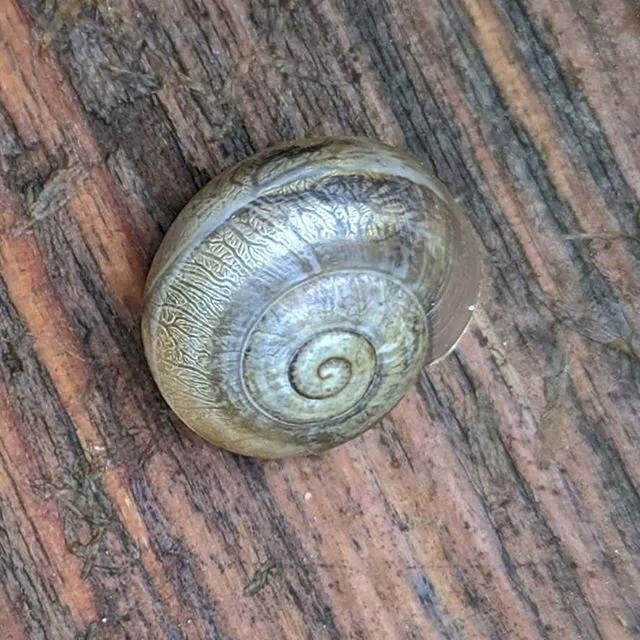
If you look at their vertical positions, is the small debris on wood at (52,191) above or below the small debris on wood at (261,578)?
above

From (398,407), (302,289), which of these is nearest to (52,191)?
(302,289)

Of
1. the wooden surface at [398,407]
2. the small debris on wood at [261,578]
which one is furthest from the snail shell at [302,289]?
the small debris on wood at [261,578]

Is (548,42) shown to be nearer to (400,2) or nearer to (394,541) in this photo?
(400,2)

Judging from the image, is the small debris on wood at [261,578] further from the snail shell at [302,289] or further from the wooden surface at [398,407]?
the snail shell at [302,289]

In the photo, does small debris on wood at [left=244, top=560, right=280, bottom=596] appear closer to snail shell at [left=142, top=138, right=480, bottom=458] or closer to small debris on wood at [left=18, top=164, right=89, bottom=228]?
snail shell at [left=142, top=138, right=480, bottom=458]

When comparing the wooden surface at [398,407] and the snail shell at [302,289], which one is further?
the wooden surface at [398,407]

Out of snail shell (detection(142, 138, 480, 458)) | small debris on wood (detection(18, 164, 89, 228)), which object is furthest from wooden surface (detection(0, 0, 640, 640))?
snail shell (detection(142, 138, 480, 458))

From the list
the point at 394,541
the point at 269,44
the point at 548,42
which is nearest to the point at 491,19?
the point at 548,42
